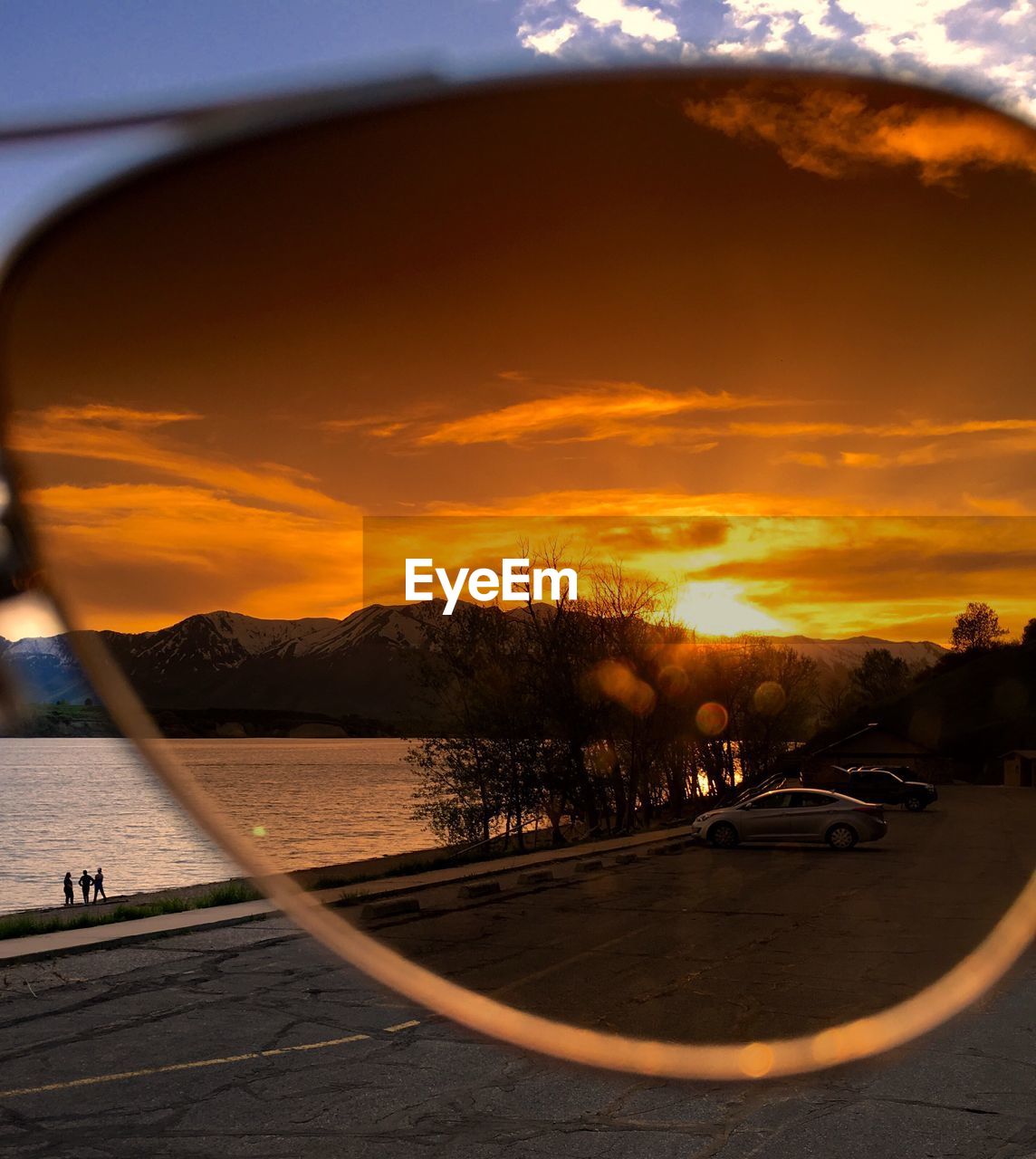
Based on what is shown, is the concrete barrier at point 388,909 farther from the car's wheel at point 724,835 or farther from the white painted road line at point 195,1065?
the car's wheel at point 724,835

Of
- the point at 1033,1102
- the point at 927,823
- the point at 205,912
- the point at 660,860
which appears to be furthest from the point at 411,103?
the point at 927,823

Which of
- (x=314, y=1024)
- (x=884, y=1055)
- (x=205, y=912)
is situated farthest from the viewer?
(x=205, y=912)

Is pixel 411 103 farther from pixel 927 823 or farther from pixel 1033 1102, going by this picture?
pixel 927 823

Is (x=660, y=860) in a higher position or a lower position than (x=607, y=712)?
lower

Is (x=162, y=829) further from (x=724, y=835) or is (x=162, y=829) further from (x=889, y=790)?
(x=724, y=835)

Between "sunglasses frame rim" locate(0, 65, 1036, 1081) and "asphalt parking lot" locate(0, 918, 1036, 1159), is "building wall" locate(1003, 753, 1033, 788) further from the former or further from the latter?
"asphalt parking lot" locate(0, 918, 1036, 1159)

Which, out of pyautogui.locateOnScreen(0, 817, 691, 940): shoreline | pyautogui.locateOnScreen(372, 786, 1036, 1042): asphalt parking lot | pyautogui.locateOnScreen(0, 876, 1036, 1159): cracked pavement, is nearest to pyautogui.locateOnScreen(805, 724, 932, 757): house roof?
pyautogui.locateOnScreen(0, 817, 691, 940): shoreline
